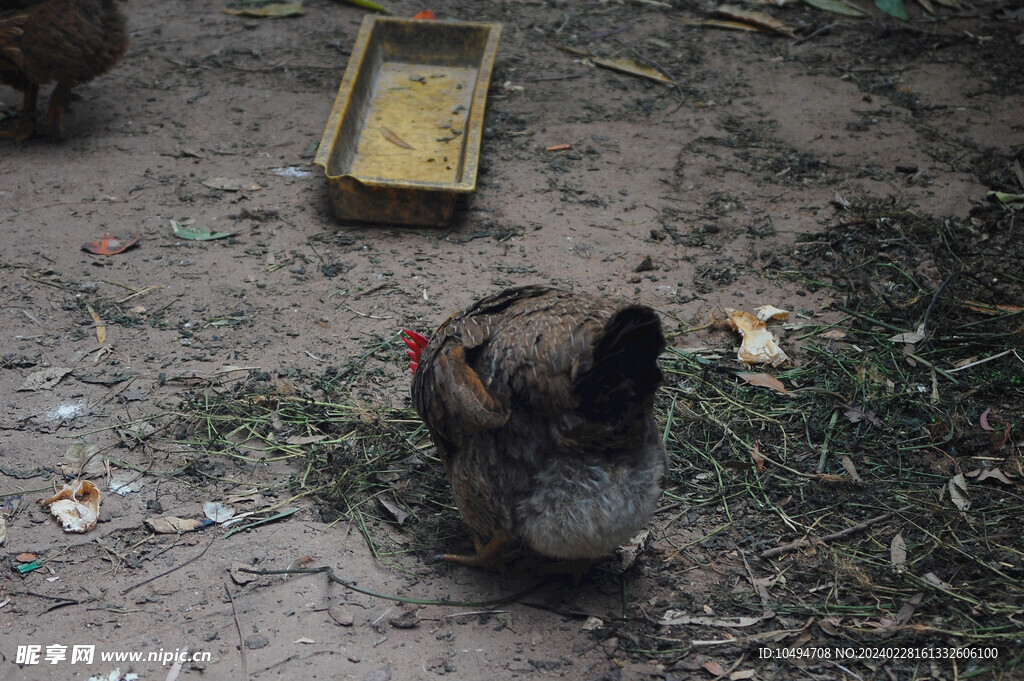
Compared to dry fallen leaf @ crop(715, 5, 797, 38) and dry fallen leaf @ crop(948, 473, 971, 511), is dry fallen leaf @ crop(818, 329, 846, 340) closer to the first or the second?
dry fallen leaf @ crop(948, 473, 971, 511)

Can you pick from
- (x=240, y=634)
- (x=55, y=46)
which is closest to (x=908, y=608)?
(x=240, y=634)

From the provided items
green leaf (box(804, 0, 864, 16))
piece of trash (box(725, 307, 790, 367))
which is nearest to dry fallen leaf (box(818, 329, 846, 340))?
piece of trash (box(725, 307, 790, 367))

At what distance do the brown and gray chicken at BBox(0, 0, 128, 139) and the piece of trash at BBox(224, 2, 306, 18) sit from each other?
2.17m

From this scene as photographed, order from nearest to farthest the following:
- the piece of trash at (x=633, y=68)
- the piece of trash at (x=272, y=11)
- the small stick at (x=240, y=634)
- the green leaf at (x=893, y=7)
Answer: the small stick at (x=240, y=634) < the piece of trash at (x=633, y=68) < the green leaf at (x=893, y=7) < the piece of trash at (x=272, y=11)

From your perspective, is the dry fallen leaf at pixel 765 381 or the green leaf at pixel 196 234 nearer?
the dry fallen leaf at pixel 765 381

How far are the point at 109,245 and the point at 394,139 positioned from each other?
2305mm

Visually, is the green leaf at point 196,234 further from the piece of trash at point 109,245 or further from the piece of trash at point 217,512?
the piece of trash at point 217,512

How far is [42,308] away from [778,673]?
14.3 feet

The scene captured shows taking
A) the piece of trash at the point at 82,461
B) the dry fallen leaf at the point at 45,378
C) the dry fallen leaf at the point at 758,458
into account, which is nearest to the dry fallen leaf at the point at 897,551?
the dry fallen leaf at the point at 758,458

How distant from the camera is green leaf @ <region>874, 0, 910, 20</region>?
8547mm

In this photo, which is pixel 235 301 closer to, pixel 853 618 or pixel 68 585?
pixel 68 585

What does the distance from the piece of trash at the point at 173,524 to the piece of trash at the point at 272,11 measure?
6743mm

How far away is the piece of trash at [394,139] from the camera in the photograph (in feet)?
21.5

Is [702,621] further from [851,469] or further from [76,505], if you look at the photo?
[76,505]
